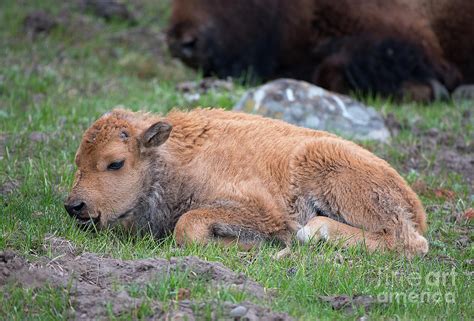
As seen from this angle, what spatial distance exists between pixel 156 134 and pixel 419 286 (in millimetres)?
2282

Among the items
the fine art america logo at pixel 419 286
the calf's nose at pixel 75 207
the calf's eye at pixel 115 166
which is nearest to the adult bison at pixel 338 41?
the calf's eye at pixel 115 166

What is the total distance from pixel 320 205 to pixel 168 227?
3.88ft

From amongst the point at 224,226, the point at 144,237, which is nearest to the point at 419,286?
the point at 224,226

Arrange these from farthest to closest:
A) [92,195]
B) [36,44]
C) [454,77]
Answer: [36,44]
[454,77]
[92,195]

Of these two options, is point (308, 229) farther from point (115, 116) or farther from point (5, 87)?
point (5, 87)

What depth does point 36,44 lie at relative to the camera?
14.4m

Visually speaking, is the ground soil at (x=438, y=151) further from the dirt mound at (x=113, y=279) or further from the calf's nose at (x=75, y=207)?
the dirt mound at (x=113, y=279)

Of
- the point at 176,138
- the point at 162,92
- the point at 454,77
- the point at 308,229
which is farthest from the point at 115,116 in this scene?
the point at 454,77

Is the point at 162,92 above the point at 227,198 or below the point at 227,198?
below

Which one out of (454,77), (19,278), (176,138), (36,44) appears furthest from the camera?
(36,44)

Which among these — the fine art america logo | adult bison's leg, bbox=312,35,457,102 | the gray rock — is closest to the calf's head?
the fine art america logo

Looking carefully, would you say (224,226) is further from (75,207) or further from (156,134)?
(75,207)

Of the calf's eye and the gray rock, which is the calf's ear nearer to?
the calf's eye

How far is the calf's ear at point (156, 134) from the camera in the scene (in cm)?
723
